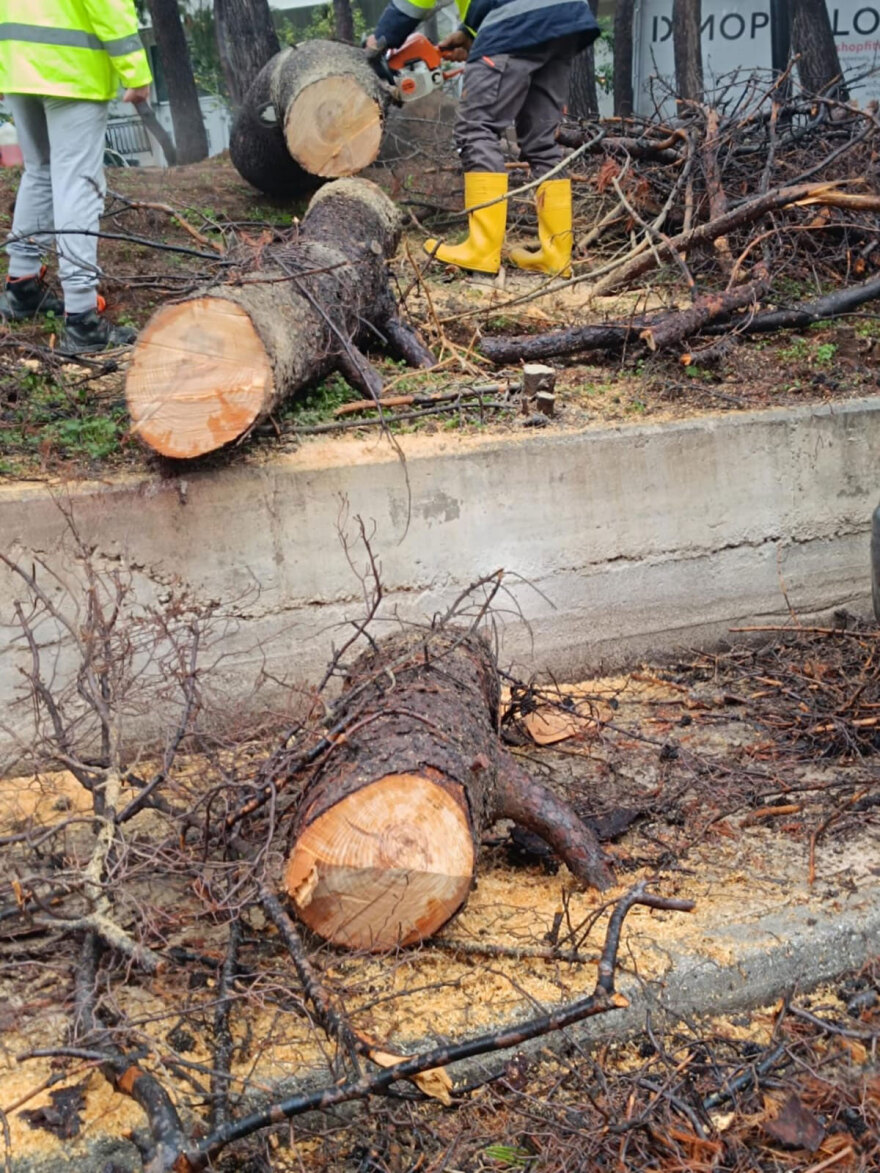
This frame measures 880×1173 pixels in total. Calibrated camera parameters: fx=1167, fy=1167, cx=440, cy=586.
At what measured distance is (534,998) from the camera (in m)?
3.01

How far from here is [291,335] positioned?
4.68 meters

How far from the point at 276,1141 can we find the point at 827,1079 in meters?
1.30

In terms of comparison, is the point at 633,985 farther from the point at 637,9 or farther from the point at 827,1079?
the point at 637,9

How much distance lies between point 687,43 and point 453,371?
25.4 feet

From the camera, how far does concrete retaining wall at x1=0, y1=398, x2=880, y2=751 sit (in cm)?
452

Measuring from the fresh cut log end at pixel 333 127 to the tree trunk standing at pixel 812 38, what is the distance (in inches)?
234

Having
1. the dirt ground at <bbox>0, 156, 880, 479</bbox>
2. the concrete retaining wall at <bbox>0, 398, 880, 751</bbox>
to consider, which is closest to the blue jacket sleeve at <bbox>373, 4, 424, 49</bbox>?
the dirt ground at <bbox>0, 156, 880, 479</bbox>

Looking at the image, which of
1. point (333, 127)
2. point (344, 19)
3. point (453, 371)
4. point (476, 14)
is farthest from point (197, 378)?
point (344, 19)

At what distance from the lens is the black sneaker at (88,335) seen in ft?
18.4

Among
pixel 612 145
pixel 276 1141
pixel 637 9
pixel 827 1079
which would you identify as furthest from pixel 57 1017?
pixel 637 9

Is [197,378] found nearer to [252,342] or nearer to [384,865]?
[252,342]

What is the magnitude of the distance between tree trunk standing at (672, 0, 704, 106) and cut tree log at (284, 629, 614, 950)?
9922 millimetres

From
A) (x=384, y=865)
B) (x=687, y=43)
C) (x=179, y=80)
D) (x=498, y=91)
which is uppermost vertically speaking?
(x=179, y=80)

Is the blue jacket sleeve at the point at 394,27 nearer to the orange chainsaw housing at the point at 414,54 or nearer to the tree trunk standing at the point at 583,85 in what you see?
the orange chainsaw housing at the point at 414,54
